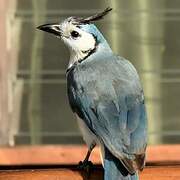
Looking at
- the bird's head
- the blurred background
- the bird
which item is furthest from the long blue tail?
the blurred background

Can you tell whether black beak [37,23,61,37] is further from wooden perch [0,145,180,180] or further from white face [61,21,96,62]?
wooden perch [0,145,180,180]

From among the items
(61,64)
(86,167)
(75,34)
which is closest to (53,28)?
(75,34)

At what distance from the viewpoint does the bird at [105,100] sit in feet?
8.32

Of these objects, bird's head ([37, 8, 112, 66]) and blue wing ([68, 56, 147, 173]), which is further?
bird's head ([37, 8, 112, 66])

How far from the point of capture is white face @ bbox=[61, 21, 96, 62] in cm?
288

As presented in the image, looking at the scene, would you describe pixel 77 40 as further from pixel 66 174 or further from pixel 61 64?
pixel 61 64

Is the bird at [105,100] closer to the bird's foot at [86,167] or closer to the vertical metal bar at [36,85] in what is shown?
the bird's foot at [86,167]

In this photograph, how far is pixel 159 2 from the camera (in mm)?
3609

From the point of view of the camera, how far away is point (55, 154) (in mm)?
3137

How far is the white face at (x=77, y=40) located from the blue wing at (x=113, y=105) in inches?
2.4

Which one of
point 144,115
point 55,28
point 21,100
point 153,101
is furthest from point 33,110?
point 144,115

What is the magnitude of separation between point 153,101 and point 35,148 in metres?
0.61

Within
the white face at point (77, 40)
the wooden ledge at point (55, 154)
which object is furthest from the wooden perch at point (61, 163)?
the white face at point (77, 40)

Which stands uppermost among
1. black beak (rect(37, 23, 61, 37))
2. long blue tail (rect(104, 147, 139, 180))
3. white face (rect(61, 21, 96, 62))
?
black beak (rect(37, 23, 61, 37))
